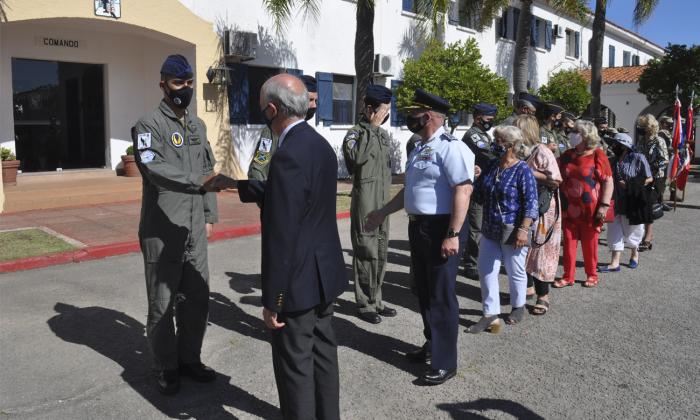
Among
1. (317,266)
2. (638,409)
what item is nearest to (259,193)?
(317,266)

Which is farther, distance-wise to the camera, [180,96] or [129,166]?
[129,166]

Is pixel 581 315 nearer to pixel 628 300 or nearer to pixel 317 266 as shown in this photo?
pixel 628 300

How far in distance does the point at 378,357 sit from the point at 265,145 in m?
1.75

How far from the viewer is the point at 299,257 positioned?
2.79 meters

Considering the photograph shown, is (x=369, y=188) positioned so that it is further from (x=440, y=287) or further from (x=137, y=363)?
(x=137, y=363)

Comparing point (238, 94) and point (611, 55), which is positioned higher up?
point (611, 55)

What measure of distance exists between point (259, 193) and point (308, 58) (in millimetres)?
13356

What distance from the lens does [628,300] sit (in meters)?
5.92

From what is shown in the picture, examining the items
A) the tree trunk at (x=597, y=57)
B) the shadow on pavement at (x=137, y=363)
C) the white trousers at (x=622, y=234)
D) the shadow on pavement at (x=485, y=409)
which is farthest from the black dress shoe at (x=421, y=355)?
the tree trunk at (x=597, y=57)

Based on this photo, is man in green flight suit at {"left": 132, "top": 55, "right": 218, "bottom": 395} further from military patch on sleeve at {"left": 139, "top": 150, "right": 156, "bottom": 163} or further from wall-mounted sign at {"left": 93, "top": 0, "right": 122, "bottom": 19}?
wall-mounted sign at {"left": 93, "top": 0, "right": 122, "bottom": 19}

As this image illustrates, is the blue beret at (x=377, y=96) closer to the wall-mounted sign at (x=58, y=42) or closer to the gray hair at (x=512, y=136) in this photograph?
the gray hair at (x=512, y=136)

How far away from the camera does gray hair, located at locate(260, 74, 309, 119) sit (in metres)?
2.80

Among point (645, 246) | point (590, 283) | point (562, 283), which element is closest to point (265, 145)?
point (562, 283)

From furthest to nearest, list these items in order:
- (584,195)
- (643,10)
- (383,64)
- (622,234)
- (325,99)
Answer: (643,10)
(383,64)
(325,99)
(622,234)
(584,195)
